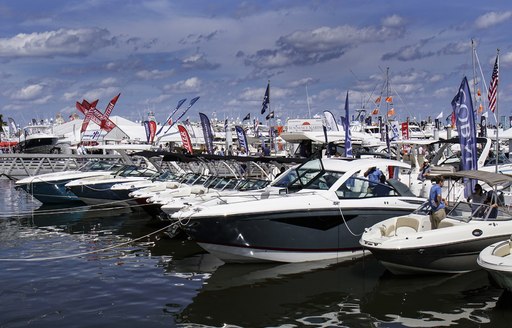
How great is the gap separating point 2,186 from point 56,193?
47.4 feet

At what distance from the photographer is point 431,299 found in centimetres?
1227

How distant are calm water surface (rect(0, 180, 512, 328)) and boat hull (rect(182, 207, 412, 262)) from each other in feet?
1.13

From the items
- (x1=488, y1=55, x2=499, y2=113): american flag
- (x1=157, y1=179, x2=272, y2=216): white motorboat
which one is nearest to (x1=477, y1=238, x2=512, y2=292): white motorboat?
(x1=157, y1=179, x2=272, y2=216): white motorboat

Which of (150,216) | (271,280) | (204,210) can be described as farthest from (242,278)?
(150,216)

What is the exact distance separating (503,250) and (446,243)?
4.21 feet

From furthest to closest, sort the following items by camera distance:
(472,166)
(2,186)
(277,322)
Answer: (2,186) < (472,166) < (277,322)

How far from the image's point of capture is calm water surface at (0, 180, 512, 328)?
11.2 meters

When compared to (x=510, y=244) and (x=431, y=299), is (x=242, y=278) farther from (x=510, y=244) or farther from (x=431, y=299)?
(x=510, y=244)

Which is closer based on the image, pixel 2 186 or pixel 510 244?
pixel 510 244

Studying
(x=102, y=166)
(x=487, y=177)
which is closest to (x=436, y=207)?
(x=487, y=177)

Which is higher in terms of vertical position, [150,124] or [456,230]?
[150,124]

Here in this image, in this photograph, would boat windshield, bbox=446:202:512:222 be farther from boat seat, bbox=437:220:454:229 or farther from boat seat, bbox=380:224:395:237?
boat seat, bbox=380:224:395:237

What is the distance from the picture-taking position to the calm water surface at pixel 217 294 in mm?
11234

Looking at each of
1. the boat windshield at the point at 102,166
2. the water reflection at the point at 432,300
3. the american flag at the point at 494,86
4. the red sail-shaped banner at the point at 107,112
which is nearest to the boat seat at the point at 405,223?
the water reflection at the point at 432,300
